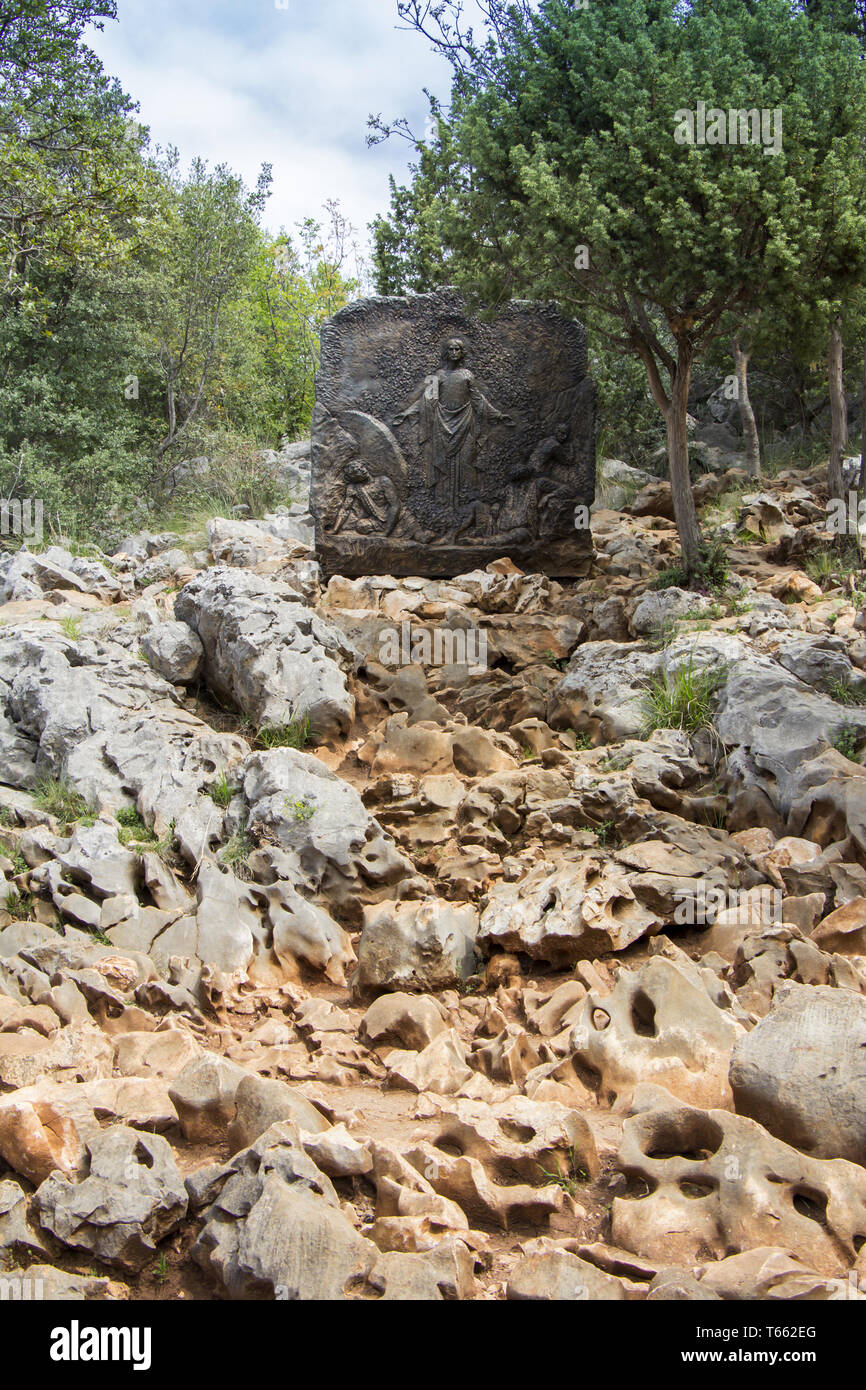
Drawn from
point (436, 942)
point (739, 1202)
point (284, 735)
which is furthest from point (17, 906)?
point (739, 1202)

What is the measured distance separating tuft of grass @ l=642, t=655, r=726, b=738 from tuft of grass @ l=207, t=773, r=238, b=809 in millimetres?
2762

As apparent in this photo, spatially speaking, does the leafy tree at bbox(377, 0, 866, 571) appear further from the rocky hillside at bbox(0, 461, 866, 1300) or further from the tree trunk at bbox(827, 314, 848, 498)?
the tree trunk at bbox(827, 314, 848, 498)

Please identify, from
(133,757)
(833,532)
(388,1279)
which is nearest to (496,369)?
(833,532)

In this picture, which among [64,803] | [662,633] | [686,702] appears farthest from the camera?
[662,633]

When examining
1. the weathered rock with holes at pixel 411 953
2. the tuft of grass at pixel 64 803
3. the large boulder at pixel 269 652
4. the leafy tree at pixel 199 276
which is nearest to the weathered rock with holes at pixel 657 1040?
the weathered rock with holes at pixel 411 953

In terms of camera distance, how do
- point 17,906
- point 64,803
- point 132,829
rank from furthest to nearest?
point 64,803, point 132,829, point 17,906

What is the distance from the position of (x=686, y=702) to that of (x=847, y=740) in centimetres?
116

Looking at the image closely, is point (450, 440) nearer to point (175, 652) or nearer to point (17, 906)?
point (175, 652)

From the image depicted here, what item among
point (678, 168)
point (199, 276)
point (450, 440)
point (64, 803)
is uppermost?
point (199, 276)

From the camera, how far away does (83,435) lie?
14.9 metres

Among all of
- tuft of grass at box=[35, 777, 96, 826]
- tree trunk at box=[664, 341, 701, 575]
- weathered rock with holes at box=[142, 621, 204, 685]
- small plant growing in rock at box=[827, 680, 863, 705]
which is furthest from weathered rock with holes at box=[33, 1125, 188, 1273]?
tree trunk at box=[664, 341, 701, 575]

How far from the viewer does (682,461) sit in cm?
984

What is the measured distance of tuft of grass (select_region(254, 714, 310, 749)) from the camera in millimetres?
7641

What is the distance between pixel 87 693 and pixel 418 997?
3.80 metres
